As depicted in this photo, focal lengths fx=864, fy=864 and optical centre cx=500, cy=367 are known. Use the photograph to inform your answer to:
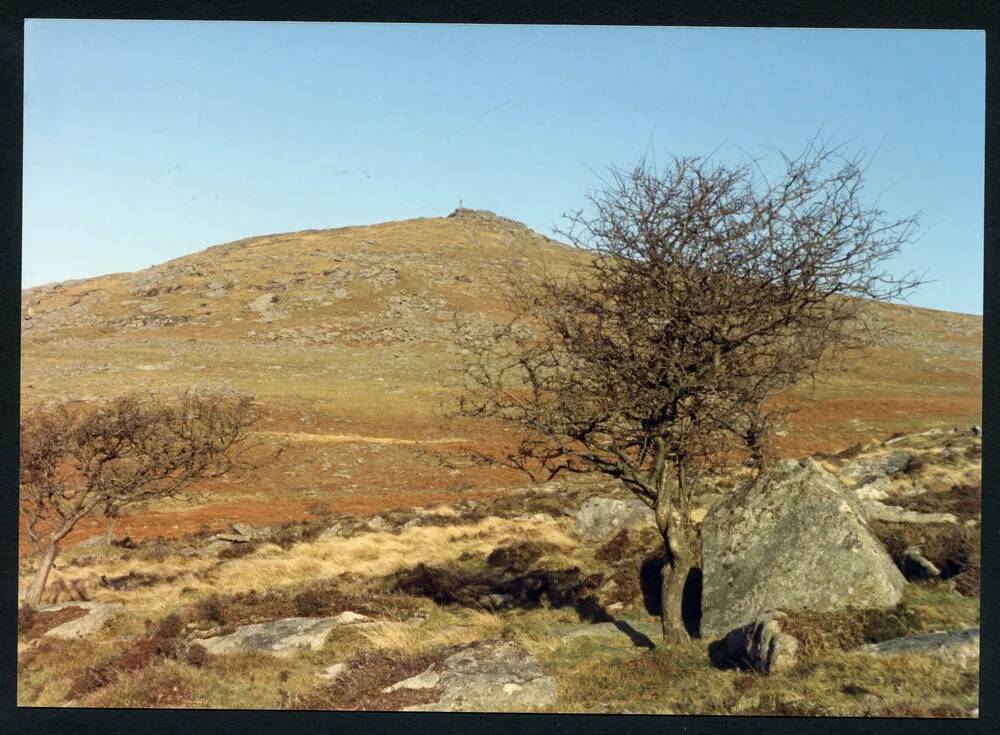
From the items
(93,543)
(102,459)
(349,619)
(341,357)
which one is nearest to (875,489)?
(349,619)

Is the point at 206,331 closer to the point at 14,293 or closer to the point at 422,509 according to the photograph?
the point at 422,509

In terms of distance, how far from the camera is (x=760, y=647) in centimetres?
1093

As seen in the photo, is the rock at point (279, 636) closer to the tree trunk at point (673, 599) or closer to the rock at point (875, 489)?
the tree trunk at point (673, 599)

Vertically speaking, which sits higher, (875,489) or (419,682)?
(875,489)

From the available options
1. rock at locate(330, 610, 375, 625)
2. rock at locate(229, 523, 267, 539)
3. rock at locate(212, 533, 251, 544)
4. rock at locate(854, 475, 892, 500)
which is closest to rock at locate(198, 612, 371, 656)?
rock at locate(330, 610, 375, 625)

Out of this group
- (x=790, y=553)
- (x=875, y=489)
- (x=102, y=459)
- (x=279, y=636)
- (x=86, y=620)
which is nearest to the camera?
(x=790, y=553)

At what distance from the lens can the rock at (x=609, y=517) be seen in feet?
78.8

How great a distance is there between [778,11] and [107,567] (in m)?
23.5

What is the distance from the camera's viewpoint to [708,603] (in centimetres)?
1327

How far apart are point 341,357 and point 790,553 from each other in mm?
70674

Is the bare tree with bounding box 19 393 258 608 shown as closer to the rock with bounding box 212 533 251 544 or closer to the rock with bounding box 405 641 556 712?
the rock with bounding box 405 641 556 712

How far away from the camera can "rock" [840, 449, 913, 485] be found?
86.7 ft

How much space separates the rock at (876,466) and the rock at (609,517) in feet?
22.2

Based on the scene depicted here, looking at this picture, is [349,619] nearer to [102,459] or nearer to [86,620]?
[86,620]
